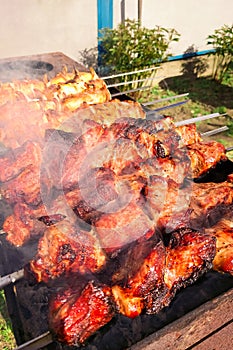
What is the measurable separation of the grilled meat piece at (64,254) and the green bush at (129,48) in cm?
711

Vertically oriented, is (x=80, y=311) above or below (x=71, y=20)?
below

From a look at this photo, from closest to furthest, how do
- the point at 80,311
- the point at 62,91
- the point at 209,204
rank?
1. the point at 80,311
2. the point at 209,204
3. the point at 62,91

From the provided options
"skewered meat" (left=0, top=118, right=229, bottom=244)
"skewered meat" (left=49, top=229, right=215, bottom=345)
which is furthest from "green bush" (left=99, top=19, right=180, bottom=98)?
"skewered meat" (left=49, top=229, right=215, bottom=345)

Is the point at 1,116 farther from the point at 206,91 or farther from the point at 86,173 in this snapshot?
the point at 206,91

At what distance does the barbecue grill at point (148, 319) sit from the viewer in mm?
2057

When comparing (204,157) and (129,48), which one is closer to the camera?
(204,157)

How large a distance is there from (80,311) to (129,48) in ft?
26.1

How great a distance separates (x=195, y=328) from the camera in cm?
212

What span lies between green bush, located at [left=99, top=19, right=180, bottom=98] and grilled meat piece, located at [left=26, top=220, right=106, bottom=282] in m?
7.11

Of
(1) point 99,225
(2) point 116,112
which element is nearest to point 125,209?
(1) point 99,225

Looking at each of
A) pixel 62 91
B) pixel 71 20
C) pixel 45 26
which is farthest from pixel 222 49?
pixel 62 91

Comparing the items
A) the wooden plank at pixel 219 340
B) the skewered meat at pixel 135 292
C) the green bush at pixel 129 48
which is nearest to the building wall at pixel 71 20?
the green bush at pixel 129 48

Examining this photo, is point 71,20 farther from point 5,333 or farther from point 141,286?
point 141,286

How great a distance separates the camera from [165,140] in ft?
10.8
